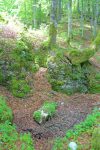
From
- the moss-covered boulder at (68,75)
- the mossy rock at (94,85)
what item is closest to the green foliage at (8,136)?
the moss-covered boulder at (68,75)

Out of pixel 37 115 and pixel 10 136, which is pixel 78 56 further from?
pixel 10 136

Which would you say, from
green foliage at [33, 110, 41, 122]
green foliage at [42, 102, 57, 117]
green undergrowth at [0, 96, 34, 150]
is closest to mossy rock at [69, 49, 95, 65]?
green foliage at [42, 102, 57, 117]

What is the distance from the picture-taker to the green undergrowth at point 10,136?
25.8 ft

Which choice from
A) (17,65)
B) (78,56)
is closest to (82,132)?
(17,65)

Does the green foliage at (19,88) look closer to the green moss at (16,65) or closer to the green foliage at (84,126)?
the green moss at (16,65)

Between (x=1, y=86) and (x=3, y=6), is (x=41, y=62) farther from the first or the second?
(x=3, y=6)

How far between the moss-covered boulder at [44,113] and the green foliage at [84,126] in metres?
0.93

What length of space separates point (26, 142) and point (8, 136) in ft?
1.82

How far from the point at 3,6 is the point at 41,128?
23415mm

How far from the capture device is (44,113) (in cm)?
923

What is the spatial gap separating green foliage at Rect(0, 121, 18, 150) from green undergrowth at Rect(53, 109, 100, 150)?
120 cm

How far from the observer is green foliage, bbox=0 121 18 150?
7821mm

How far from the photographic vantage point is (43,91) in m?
10.9

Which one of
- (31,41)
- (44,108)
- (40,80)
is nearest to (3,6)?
(31,41)
